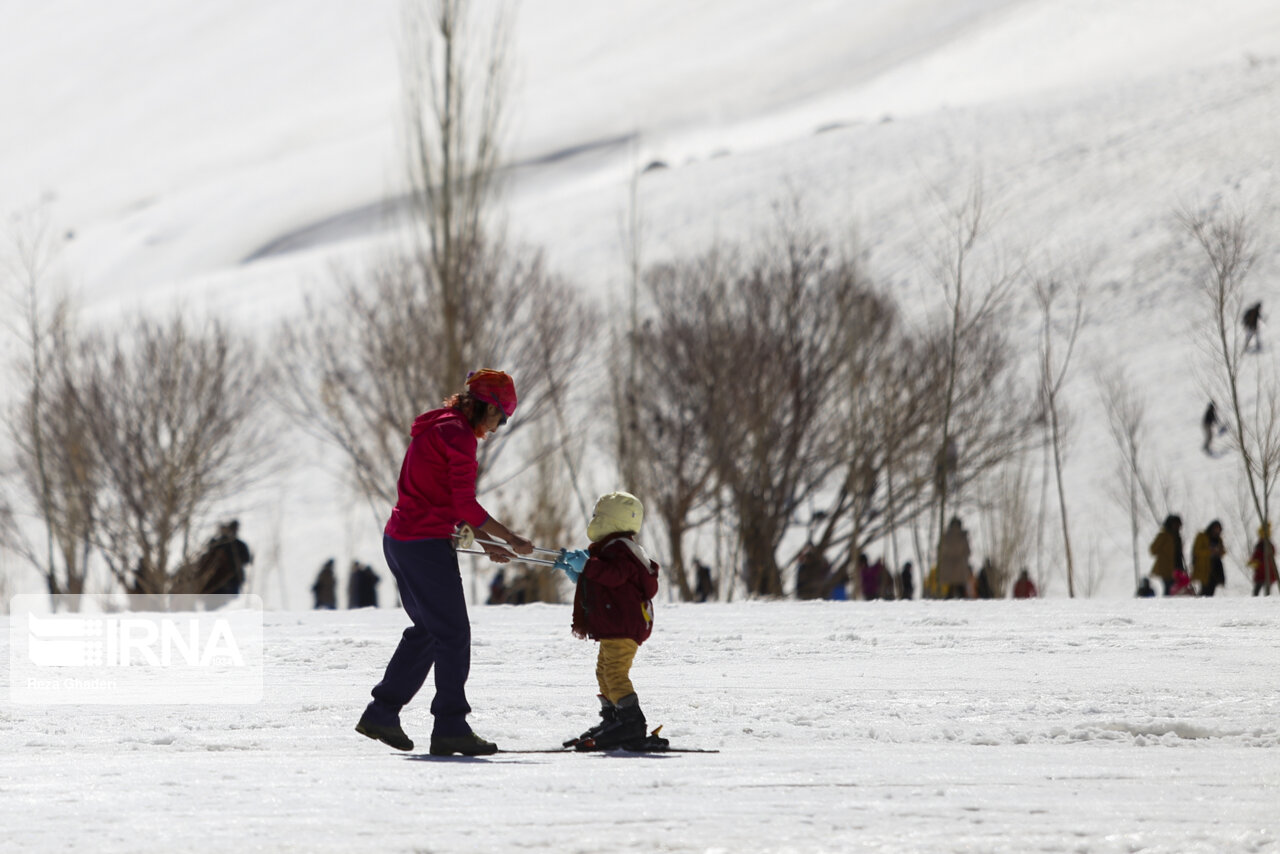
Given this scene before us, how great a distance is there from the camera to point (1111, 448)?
4884 centimetres

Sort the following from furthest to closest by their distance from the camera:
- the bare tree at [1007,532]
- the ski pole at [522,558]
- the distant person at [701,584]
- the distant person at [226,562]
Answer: the bare tree at [1007,532] → the distant person at [701,584] → the distant person at [226,562] → the ski pole at [522,558]

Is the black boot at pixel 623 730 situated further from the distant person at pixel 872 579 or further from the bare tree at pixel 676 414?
the distant person at pixel 872 579

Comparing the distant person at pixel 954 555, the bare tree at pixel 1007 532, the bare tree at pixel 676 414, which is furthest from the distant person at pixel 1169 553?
the bare tree at pixel 676 414

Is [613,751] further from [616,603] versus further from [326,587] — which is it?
[326,587]

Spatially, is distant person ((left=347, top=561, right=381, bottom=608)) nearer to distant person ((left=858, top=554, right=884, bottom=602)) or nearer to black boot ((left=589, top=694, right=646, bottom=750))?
distant person ((left=858, top=554, right=884, bottom=602))

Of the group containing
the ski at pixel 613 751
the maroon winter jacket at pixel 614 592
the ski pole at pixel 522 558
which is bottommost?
the ski at pixel 613 751

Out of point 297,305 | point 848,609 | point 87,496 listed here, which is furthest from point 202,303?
point 848,609

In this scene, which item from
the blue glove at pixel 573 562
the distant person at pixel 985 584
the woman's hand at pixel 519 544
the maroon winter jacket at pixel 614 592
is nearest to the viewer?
the woman's hand at pixel 519 544

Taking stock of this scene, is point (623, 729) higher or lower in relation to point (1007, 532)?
lower

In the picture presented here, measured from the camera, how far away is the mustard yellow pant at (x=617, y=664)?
20.0 feet

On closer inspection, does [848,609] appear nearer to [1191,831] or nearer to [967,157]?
[1191,831]

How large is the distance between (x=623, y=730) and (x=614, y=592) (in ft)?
1.94

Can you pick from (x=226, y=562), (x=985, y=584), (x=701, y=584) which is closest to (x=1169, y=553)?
(x=985, y=584)

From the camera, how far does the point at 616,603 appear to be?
237 inches
